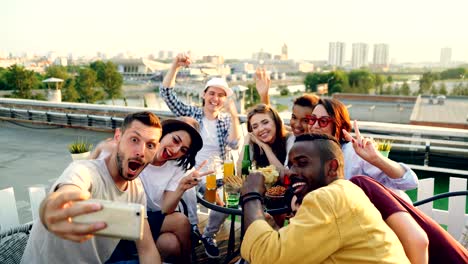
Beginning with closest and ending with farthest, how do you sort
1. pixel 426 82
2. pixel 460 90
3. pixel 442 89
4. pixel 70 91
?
pixel 460 90 < pixel 70 91 < pixel 442 89 < pixel 426 82

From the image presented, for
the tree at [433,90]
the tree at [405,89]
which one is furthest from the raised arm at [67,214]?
the tree at [405,89]

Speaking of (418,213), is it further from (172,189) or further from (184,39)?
(184,39)

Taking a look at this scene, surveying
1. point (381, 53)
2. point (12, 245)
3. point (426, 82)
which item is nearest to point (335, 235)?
point (12, 245)

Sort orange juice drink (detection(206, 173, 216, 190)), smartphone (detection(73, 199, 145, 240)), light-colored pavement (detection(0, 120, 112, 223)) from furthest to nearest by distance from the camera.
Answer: light-colored pavement (detection(0, 120, 112, 223)), orange juice drink (detection(206, 173, 216, 190)), smartphone (detection(73, 199, 145, 240))

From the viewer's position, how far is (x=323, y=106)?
240 centimetres

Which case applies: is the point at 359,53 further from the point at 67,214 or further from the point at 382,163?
the point at 67,214

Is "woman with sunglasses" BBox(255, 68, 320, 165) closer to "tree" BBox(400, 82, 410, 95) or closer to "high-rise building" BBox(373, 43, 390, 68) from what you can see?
"tree" BBox(400, 82, 410, 95)

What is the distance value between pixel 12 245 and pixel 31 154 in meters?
4.22

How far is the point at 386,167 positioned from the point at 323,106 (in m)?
0.54

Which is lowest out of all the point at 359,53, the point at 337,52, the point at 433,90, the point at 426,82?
the point at 433,90

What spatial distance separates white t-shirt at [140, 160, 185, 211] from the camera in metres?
2.40

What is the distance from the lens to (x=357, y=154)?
7.07 ft

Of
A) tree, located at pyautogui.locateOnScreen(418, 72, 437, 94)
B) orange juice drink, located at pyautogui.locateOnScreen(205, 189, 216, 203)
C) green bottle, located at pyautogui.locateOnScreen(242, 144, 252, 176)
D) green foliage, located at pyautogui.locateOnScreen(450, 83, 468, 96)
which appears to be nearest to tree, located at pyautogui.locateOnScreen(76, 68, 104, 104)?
green foliage, located at pyautogui.locateOnScreen(450, 83, 468, 96)

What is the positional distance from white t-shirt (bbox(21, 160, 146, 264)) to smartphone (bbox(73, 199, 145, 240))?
57cm
